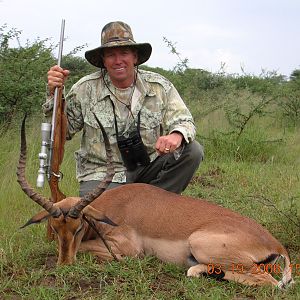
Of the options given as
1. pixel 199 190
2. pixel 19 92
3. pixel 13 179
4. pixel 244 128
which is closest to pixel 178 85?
pixel 244 128

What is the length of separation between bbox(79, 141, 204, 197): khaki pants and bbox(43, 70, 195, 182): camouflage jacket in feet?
0.35

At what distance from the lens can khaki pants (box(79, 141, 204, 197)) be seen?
541cm

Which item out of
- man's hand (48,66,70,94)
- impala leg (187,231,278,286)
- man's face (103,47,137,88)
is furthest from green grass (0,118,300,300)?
man's face (103,47,137,88)

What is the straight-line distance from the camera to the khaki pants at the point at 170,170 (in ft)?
17.7

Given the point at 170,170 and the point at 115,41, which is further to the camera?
the point at 170,170

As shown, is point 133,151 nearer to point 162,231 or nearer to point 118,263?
point 162,231

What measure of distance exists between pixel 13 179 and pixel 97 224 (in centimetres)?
230

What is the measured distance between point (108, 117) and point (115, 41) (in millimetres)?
702

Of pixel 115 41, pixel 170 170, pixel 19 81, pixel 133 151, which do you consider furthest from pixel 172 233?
pixel 19 81

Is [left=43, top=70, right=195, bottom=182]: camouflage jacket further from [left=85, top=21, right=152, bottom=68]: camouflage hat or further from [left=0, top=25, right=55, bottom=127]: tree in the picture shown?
[left=0, top=25, right=55, bottom=127]: tree

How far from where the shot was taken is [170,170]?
545 centimetres

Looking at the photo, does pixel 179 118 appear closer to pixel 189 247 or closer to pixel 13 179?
pixel 189 247

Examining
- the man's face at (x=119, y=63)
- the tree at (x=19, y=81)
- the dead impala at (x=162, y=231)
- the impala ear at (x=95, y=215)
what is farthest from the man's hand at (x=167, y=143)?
the tree at (x=19, y=81)

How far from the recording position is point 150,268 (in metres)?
4.04
